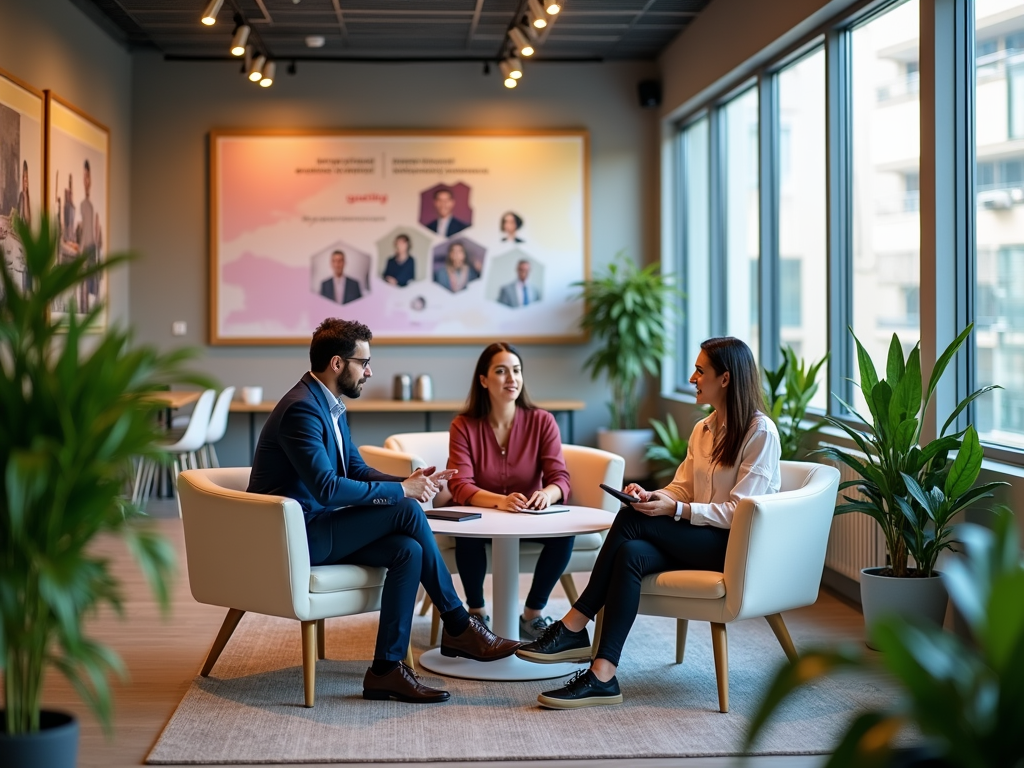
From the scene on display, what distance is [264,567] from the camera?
366cm

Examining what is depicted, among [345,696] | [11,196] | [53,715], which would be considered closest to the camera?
[53,715]

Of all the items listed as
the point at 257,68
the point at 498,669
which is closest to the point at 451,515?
the point at 498,669

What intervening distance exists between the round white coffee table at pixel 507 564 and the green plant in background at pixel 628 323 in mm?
3975

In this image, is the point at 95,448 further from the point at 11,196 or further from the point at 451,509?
the point at 11,196

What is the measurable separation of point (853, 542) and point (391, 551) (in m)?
2.31

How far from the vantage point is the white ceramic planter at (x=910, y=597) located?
405 cm

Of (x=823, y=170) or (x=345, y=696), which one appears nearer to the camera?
(x=345, y=696)

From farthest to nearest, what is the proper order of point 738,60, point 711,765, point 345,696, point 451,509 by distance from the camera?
point 738,60, point 451,509, point 345,696, point 711,765

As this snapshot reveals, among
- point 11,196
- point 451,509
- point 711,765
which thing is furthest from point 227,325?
point 711,765

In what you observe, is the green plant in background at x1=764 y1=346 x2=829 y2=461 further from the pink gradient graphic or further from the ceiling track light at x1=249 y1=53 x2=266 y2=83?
the pink gradient graphic

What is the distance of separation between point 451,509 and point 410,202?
4.91 meters

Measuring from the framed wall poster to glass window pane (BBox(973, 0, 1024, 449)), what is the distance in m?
4.68

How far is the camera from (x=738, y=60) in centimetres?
663

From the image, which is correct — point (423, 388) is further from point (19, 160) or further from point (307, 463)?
point (307, 463)
